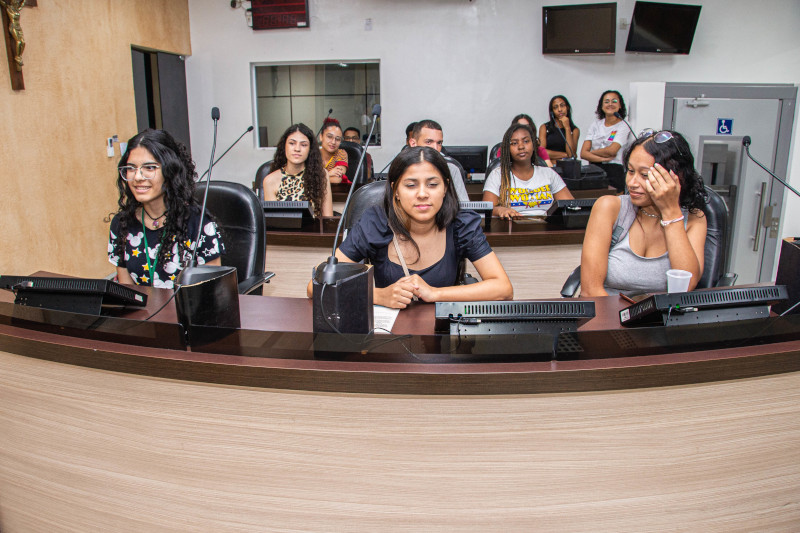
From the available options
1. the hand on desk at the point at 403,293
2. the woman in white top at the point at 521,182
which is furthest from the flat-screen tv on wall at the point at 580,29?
the hand on desk at the point at 403,293

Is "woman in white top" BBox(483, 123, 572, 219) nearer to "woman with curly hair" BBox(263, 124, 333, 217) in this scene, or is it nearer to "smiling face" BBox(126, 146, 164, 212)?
"woman with curly hair" BBox(263, 124, 333, 217)

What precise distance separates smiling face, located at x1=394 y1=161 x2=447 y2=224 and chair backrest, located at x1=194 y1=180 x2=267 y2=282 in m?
0.72

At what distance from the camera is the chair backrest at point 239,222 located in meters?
2.37

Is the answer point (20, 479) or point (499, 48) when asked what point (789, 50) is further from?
point (20, 479)

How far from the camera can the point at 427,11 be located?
6305mm

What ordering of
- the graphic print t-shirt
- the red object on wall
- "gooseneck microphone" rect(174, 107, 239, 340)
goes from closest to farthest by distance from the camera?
"gooseneck microphone" rect(174, 107, 239, 340), the graphic print t-shirt, the red object on wall

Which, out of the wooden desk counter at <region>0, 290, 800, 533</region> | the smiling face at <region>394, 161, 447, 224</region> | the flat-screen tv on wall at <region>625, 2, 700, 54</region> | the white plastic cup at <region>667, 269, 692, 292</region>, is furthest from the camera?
the flat-screen tv on wall at <region>625, 2, 700, 54</region>

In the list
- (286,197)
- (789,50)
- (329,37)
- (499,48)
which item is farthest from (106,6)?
(789,50)

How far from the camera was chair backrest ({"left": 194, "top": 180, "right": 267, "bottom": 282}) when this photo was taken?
2.37 metres

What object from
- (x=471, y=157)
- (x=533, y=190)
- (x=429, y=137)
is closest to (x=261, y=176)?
(x=429, y=137)

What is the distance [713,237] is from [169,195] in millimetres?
1993

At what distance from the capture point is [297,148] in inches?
150

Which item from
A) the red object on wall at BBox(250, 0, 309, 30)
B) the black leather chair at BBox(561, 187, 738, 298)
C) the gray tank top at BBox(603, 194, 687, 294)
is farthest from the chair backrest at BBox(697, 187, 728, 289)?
the red object on wall at BBox(250, 0, 309, 30)

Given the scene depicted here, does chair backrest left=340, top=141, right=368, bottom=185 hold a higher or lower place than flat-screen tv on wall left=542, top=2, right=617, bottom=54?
lower
